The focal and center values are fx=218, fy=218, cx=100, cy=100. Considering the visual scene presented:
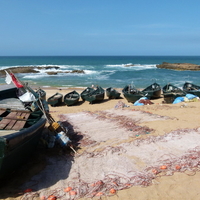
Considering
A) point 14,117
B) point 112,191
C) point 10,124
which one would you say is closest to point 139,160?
point 112,191

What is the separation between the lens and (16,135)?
16.3 feet

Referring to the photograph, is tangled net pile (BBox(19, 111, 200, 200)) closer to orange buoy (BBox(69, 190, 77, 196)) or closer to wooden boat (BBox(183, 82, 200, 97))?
orange buoy (BBox(69, 190, 77, 196))

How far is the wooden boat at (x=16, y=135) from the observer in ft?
15.7

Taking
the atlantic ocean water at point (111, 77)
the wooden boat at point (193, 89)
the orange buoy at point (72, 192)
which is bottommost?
the atlantic ocean water at point (111, 77)

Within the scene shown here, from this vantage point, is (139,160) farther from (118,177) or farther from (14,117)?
(14,117)

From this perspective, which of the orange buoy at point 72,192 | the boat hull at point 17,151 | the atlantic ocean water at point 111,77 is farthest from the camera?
the atlantic ocean water at point 111,77

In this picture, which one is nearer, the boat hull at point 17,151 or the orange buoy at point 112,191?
the boat hull at point 17,151

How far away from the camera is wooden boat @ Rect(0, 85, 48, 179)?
4773 millimetres

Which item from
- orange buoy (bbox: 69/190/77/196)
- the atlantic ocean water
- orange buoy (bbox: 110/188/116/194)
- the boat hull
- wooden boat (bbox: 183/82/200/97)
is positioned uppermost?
the boat hull

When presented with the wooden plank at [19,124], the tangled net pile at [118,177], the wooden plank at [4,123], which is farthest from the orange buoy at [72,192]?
the wooden plank at [4,123]

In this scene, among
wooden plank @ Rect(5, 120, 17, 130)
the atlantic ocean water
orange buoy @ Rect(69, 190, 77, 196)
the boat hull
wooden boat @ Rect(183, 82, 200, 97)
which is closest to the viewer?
the boat hull

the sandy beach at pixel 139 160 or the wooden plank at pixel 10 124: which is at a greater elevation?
the wooden plank at pixel 10 124

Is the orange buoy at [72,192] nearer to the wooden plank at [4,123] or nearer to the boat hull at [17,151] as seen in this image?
the boat hull at [17,151]

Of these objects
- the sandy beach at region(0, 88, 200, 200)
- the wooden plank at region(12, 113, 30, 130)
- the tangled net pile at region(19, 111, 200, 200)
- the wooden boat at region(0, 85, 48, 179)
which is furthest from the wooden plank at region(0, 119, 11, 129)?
the tangled net pile at region(19, 111, 200, 200)
